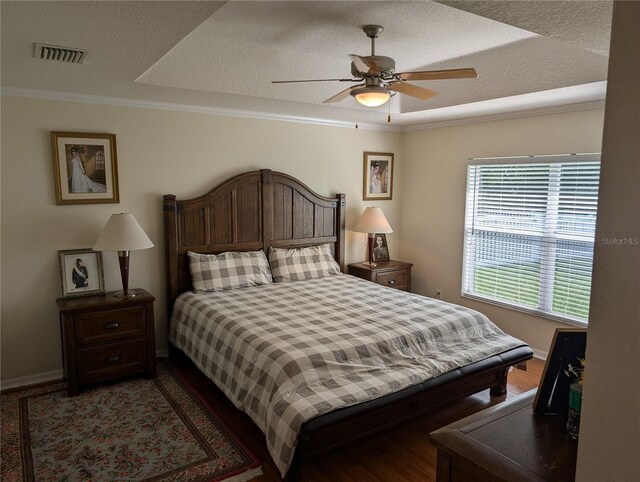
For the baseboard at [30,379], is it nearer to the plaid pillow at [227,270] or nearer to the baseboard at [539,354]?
the plaid pillow at [227,270]

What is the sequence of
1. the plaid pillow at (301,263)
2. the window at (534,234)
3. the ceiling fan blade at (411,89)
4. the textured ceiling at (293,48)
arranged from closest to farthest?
the textured ceiling at (293,48)
the ceiling fan blade at (411,89)
the window at (534,234)
the plaid pillow at (301,263)

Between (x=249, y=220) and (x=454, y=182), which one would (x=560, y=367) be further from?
(x=454, y=182)

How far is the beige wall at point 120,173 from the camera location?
3412 millimetres

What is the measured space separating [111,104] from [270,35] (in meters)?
1.72

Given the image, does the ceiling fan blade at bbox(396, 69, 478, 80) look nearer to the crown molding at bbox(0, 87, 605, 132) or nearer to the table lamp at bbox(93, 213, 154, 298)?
the crown molding at bbox(0, 87, 605, 132)

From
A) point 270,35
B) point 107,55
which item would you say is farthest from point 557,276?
point 107,55

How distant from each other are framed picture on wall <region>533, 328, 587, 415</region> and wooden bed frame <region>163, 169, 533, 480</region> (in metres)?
1.24

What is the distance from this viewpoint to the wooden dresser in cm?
107

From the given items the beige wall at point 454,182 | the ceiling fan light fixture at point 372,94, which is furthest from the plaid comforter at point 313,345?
the ceiling fan light fixture at point 372,94

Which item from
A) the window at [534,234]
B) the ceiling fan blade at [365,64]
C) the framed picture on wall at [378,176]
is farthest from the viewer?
the framed picture on wall at [378,176]

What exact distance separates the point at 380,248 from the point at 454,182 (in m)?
1.12

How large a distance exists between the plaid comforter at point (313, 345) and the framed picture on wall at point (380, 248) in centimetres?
126

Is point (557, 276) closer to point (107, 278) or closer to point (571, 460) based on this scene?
point (571, 460)

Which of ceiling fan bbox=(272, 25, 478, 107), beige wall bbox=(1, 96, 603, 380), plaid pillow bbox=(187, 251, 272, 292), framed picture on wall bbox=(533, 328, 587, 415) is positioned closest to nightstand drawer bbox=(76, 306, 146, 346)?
beige wall bbox=(1, 96, 603, 380)
